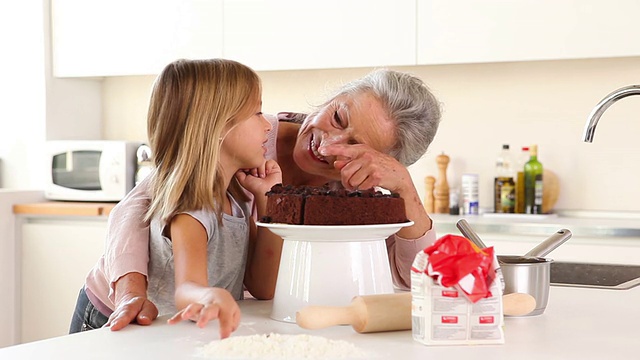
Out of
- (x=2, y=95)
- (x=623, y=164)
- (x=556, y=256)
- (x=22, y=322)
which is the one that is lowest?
(x=22, y=322)

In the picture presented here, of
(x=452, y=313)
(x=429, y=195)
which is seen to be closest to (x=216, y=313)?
(x=452, y=313)

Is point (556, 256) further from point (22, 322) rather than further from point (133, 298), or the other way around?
point (22, 322)

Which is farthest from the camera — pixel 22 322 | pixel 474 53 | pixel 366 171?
pixel 22 322

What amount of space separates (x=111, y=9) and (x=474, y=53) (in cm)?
172

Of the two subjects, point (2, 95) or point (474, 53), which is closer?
point (474, 53)

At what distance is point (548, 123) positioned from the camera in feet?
12.1

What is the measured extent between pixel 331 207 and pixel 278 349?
0.27m

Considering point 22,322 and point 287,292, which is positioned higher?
point 287,292

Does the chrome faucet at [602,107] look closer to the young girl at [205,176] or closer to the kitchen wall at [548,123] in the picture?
the young girl at [205,176]

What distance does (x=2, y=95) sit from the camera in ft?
14.1

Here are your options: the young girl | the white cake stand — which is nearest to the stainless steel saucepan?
the white cake stand

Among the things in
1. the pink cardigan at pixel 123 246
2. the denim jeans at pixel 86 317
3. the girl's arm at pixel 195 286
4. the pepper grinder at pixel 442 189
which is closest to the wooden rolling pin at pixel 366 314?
the girl's arm at pixel 195 286

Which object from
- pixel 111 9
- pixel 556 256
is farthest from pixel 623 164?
pixel 111 9

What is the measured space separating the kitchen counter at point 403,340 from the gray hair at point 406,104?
676 mm
